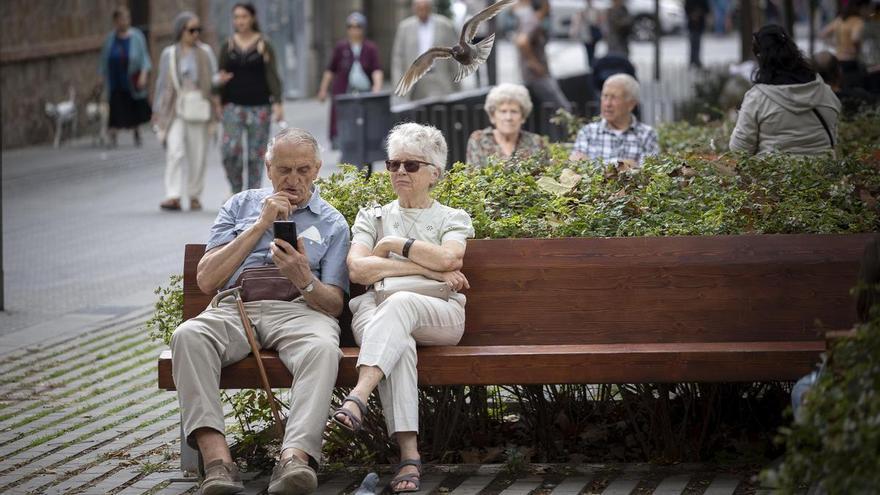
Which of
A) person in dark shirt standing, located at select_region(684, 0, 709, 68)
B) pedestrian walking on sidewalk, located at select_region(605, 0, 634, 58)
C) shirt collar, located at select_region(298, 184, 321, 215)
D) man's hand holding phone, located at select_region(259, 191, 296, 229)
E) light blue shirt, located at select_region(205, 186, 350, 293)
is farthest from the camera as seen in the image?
person in dark shirt standing, located at select_region(684, 0, 709, 68)

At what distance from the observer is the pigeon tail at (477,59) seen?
7.87m

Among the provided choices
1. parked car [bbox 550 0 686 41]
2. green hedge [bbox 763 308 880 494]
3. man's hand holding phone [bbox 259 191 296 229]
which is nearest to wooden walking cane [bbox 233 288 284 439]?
man's hand holding phone [bbox 259 191 296 229]

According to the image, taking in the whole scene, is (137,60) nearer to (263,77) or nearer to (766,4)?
(263,77)

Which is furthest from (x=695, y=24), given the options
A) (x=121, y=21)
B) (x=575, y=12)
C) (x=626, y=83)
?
(x=626, y=83)

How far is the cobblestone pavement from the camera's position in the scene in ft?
20.2

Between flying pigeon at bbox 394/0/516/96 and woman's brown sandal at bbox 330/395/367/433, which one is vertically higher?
flying pigeon at bbox 394/0/516/96

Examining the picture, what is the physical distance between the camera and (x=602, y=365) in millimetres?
6098

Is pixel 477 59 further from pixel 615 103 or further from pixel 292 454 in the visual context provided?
pixel 292 454

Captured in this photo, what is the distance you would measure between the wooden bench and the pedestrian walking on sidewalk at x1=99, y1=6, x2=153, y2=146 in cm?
1575

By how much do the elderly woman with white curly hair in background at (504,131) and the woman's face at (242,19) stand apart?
210 inches

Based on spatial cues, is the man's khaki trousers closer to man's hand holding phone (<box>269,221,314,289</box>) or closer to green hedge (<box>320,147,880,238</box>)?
man's hand holding phone (<box>269,221,314,289</box>)

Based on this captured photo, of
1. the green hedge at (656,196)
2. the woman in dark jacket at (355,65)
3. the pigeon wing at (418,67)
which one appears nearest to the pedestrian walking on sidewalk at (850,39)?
the woman in dark jacket at (355,65)

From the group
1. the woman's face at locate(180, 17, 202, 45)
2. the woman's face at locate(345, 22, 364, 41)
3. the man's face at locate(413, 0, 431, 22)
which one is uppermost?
the man's face at locate(413, 0, 431, 22)

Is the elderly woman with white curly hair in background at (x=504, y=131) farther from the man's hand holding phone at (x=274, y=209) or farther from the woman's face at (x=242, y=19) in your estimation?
the woman's face at (x=242, y=19)
